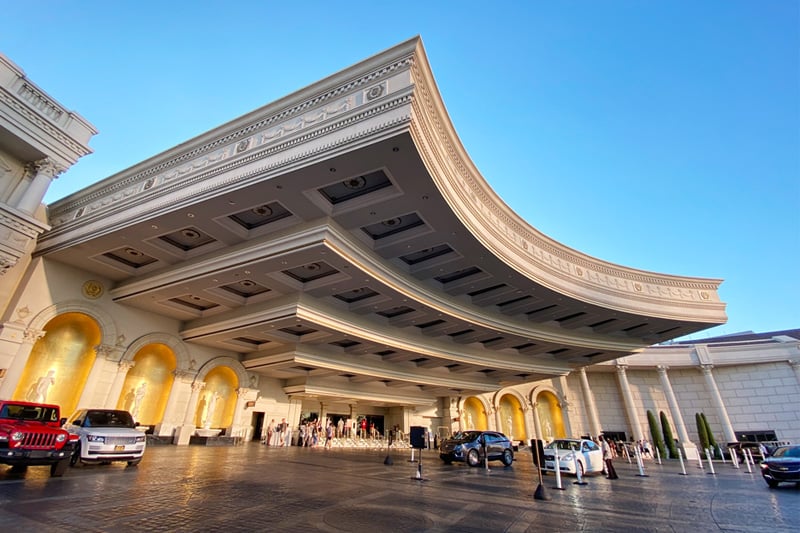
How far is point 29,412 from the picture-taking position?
9.02 meters

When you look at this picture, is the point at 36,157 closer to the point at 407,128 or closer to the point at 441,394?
the point at 407,128

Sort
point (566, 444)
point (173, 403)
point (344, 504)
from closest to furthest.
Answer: point (344, 504), point (566, 444), point (173, 403)

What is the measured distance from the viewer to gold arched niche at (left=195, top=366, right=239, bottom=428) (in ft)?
71.2

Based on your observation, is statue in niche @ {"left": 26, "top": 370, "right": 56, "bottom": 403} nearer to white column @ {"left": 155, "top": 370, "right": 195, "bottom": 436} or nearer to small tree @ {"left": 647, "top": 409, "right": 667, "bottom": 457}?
white column @ {"left": 155, "top": 370, "right": 195, "bottom": 436}

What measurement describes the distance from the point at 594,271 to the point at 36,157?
26819 millimetres

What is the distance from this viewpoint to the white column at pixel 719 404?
1151 inches

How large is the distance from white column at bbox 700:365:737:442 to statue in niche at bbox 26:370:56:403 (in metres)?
44.0

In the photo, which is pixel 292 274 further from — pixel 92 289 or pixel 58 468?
pixel 92 289

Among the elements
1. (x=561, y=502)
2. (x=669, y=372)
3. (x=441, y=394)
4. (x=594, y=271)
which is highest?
(x=594, y=271)

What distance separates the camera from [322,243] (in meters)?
11.6

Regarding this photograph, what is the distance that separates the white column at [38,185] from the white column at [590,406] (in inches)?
1502

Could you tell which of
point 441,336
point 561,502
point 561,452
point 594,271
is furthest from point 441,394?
point 561,502

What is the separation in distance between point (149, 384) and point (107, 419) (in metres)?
10.3

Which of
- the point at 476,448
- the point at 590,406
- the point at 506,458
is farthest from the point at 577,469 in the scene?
the point at 590,406
